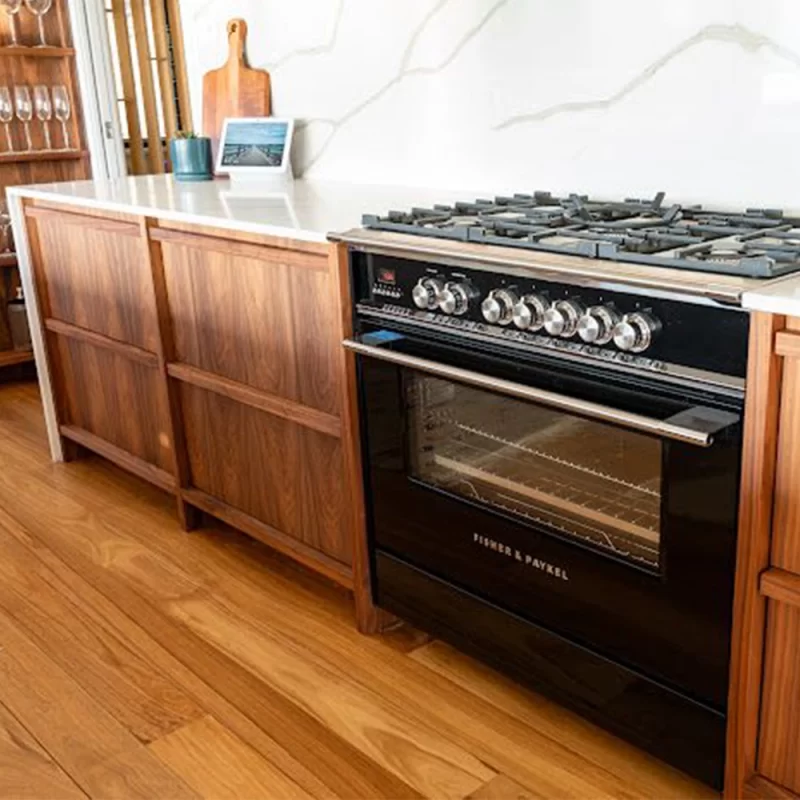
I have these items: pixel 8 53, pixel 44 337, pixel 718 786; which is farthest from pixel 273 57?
pixel 718 786

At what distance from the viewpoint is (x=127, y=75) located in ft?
18.2

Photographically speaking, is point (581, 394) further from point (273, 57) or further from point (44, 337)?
point (44, 337)

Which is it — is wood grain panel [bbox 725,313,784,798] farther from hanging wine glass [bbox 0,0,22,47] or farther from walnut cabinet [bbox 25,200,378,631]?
hanging wine glass [bbox 0,0,22,47]

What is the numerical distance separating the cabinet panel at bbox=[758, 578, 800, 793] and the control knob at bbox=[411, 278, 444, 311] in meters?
0.76

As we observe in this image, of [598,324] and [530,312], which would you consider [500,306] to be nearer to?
[530,312]

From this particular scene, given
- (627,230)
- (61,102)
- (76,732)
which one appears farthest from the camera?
(61,102)

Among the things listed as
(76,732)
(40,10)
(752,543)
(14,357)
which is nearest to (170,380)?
(76,732)

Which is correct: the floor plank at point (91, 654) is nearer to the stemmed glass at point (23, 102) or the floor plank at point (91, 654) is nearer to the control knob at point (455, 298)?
the control knob at point (455, 298)

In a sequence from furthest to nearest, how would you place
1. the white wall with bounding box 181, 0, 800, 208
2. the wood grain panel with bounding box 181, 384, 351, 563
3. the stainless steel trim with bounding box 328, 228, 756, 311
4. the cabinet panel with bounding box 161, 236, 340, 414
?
the wood grain panel with bounding box 181, 384, 351, 563 → the cabinet panel with bounding box 161, 236, 340, 414 → the white wall with bounding box 181, 0, 800, 208 → the stainless steel trim with bounding box 328, 228, 756, 311

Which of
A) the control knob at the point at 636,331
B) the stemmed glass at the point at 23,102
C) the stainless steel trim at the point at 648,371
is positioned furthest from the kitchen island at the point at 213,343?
the stemmed glass at the point at 23,102

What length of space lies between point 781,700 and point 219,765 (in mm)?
980

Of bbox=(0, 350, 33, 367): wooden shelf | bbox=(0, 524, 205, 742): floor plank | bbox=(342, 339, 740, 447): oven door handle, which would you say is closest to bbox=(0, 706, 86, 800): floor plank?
bbox=(0, 524, 205, 742): floor plank

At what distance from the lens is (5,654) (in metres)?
2.22

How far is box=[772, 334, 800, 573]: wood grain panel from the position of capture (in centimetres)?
134
